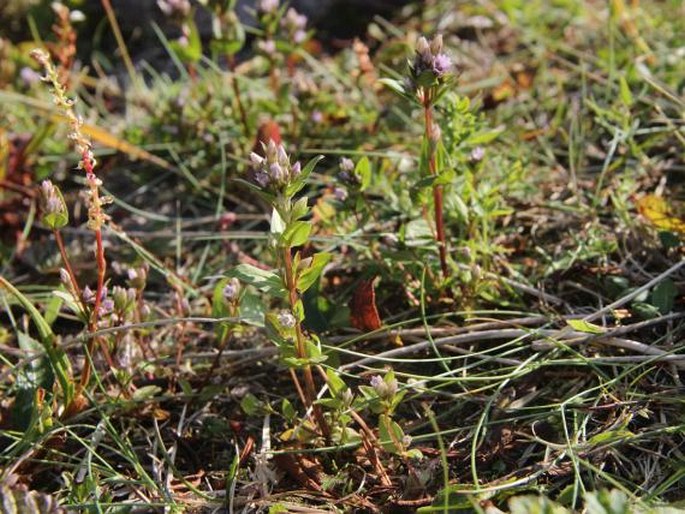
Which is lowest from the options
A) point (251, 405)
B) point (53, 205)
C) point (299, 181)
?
point (251, 405)

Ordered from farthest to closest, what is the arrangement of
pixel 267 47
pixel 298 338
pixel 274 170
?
pixel 267 47, pixel 298 338, pixel 274 170

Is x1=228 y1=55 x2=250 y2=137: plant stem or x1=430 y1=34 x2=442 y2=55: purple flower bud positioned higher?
x1=430 y1=34 x2=442 y2=55: purple flower bud

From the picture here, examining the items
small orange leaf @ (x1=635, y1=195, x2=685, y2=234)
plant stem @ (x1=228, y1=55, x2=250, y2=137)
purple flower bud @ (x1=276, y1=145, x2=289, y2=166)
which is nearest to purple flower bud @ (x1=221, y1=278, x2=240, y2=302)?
purple flower bud @ (x1=276, y1=145, x2=289, y2=166)

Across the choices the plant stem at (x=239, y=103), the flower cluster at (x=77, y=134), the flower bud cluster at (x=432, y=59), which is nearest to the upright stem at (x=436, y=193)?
the flower bud cluster at (x=432, y=59)

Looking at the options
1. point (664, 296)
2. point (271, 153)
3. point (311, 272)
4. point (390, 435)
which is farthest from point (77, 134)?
point (664, 296)

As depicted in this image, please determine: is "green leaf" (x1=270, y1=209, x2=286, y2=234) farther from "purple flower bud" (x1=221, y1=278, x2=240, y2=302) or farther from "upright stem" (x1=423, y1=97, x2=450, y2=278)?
"upright stem" (x1=423, y1=97, x2=450, y2=278)

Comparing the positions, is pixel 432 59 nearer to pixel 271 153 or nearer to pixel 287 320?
pixel 271 153

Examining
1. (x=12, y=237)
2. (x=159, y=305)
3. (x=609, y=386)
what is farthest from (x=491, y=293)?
(x=12, y=237)

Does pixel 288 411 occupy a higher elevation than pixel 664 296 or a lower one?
lower
